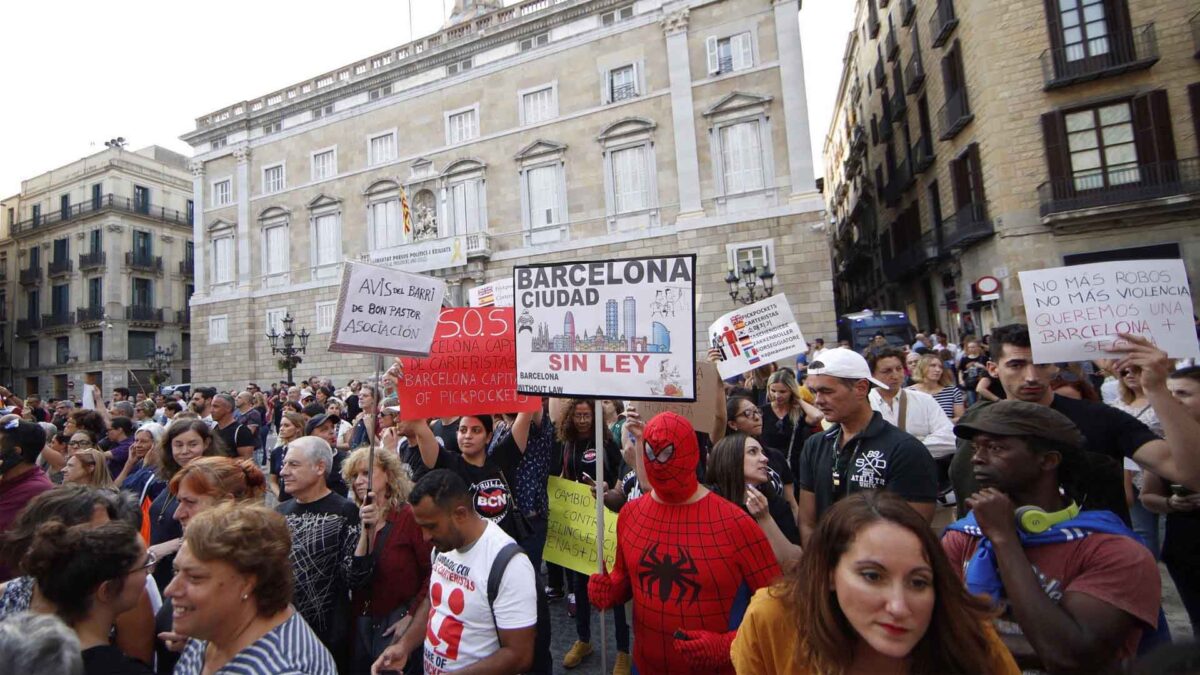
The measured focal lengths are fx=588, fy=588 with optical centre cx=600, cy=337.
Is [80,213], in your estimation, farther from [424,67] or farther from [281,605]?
[281,605]

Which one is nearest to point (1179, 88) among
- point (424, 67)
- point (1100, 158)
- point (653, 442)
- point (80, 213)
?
point (1100, 158)

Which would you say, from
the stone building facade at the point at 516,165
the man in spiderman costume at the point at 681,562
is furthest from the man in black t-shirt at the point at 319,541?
the stone building facade at the point at 516,165

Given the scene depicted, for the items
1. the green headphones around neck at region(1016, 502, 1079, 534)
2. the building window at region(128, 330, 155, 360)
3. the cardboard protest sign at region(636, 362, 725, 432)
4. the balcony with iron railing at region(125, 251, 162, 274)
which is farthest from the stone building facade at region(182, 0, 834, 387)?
the green headphones around neck at region(1016, 502, 1079, 534)

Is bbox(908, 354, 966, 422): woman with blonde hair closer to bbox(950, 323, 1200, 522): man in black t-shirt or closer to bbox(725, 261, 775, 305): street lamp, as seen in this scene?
bbox(950, 323, 1200, 522): man in black t-shirt

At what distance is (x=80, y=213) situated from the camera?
35188mm

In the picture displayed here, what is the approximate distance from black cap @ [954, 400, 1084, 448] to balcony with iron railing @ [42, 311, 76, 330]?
151 feet

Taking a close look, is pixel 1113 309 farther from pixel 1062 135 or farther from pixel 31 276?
pixel 31 276

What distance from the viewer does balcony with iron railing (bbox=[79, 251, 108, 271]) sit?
34438mm

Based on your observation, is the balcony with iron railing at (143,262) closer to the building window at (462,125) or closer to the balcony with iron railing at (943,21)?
the building window at (462,125)

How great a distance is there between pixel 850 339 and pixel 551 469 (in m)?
16.4

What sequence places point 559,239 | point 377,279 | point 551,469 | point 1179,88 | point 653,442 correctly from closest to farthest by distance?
point 653,442
point 377,279
point 551,469
point 1179,88
point 559,239

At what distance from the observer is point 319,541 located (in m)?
2.82

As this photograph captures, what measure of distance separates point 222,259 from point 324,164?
722cm

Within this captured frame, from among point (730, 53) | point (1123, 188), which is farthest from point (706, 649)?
point (730, 53)
